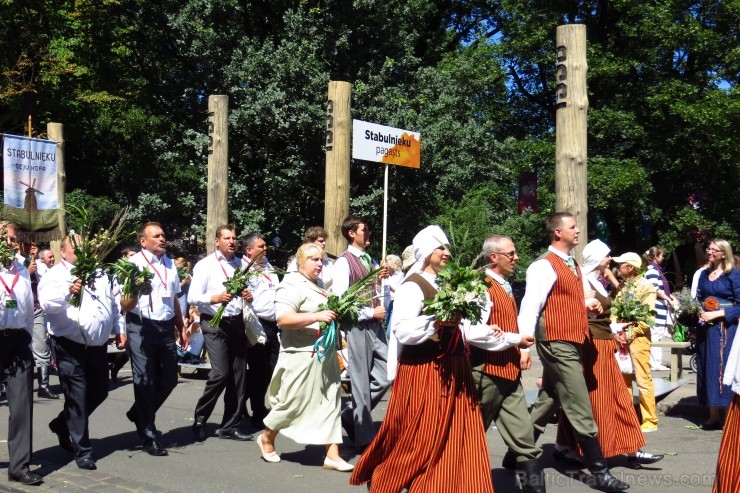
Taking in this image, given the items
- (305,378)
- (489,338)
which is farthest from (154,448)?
(489,338)

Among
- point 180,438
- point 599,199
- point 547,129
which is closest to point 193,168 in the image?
point 599,199

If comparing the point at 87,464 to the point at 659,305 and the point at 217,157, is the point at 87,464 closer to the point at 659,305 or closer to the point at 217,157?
the point at 217,157

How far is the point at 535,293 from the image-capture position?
705 centimetres

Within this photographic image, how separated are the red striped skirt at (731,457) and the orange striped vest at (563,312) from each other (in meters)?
1.77

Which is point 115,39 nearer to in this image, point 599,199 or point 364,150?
point 599,199

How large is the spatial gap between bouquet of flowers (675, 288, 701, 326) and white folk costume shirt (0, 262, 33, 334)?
6.45 m

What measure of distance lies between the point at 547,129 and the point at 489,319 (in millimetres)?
25554

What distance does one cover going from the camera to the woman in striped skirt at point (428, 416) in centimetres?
598

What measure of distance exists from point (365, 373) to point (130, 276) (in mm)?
2144

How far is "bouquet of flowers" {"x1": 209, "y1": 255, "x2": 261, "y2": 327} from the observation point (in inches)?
336

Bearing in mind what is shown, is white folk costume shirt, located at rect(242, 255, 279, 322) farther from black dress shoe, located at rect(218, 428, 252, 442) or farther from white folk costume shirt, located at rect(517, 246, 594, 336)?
white folk costume shirt, located at rect(517, 246, 594, 336)

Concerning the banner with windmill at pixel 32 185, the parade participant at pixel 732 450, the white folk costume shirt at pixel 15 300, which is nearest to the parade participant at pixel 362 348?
the white folk costume shirt at pixel 15 300

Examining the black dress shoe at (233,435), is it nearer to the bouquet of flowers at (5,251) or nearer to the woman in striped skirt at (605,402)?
the bouquet of flowers at (5,251)

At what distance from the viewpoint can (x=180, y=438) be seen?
9180 millimetres
